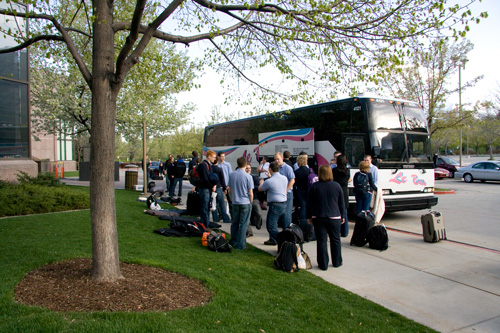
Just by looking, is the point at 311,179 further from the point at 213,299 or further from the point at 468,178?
the point at 468,178

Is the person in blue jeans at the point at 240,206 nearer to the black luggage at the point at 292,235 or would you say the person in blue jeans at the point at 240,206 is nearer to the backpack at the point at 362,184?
the black luggage at the point at 292,235

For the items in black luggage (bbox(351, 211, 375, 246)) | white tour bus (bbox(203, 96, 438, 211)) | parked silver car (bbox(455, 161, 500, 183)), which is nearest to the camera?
black luggage (bbox(351, 211, 375, 246))

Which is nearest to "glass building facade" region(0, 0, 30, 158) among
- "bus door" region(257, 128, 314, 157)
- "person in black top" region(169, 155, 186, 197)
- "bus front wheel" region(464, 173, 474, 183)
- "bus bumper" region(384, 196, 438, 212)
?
"person in black top" region(169, 155, 186, 197)

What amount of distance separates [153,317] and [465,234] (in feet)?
27.8

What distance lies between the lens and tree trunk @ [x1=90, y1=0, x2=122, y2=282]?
4844mm

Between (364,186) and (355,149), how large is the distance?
2.37m

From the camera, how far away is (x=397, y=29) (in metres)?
5.93

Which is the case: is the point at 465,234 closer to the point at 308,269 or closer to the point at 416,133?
the point at 416,133

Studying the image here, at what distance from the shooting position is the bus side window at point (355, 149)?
11.5 m

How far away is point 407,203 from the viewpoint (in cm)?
1134

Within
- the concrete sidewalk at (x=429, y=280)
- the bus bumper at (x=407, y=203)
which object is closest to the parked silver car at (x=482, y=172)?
the bus bumper at (x=407, y=203)

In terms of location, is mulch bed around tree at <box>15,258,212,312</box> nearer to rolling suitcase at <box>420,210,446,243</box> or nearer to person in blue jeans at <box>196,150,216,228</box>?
person in blue jeans at <box>196,150,216,228</box>

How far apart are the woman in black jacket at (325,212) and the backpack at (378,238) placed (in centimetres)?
164

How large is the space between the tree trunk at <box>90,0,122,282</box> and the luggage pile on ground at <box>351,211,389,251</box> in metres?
5.11
